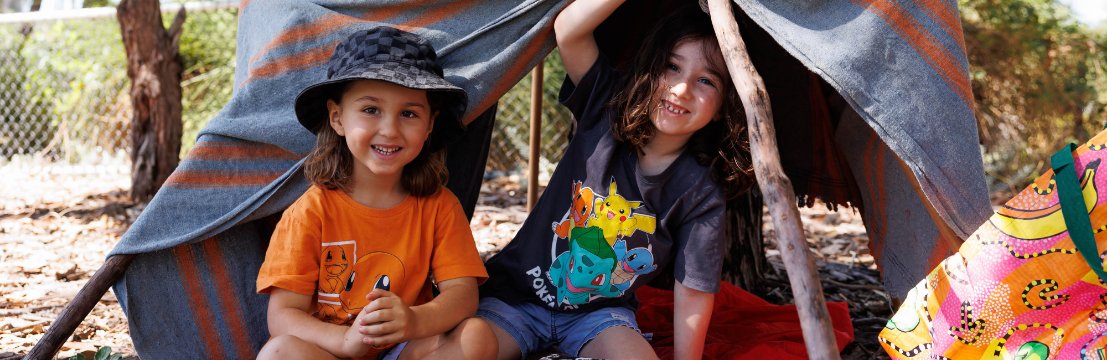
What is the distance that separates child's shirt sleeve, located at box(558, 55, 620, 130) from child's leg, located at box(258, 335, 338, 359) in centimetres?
103

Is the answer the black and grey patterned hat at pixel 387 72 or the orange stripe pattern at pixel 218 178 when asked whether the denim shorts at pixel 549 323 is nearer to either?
the black and grey patterned hat at pixel 387 72

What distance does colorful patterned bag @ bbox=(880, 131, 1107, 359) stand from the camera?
7.06 feet

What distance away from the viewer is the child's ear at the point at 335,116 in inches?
103

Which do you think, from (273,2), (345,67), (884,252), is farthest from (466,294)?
(884,252)

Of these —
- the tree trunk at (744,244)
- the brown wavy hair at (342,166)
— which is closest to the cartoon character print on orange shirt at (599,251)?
the brown wavy hair at (342,166)

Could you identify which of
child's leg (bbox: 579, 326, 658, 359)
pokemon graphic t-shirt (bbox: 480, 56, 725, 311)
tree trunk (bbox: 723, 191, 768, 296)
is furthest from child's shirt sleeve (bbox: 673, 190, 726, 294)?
tree trunk (bbox: 723, 191, 768, 296)

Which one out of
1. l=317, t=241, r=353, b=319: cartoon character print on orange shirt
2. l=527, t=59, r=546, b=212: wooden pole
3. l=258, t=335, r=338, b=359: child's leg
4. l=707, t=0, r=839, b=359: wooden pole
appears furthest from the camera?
l=527, t=59, r=546, b=212: wooden pole

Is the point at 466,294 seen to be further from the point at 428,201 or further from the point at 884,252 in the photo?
the point at 884,252

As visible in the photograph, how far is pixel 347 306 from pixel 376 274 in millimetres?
115

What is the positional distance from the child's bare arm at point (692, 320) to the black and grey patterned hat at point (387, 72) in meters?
0.80

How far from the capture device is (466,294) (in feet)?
8.68

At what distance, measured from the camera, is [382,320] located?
7.86ft

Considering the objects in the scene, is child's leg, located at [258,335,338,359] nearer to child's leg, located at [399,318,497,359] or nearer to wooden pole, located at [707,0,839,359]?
child's leg, located at [399,318,497,359]

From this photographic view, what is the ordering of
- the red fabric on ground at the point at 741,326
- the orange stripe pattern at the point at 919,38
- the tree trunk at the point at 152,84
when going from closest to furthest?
the orange stripe pattern at the point at 919,38, the red fabric on ground at the point at 741,326, the tree trunk at the point at 152,84
